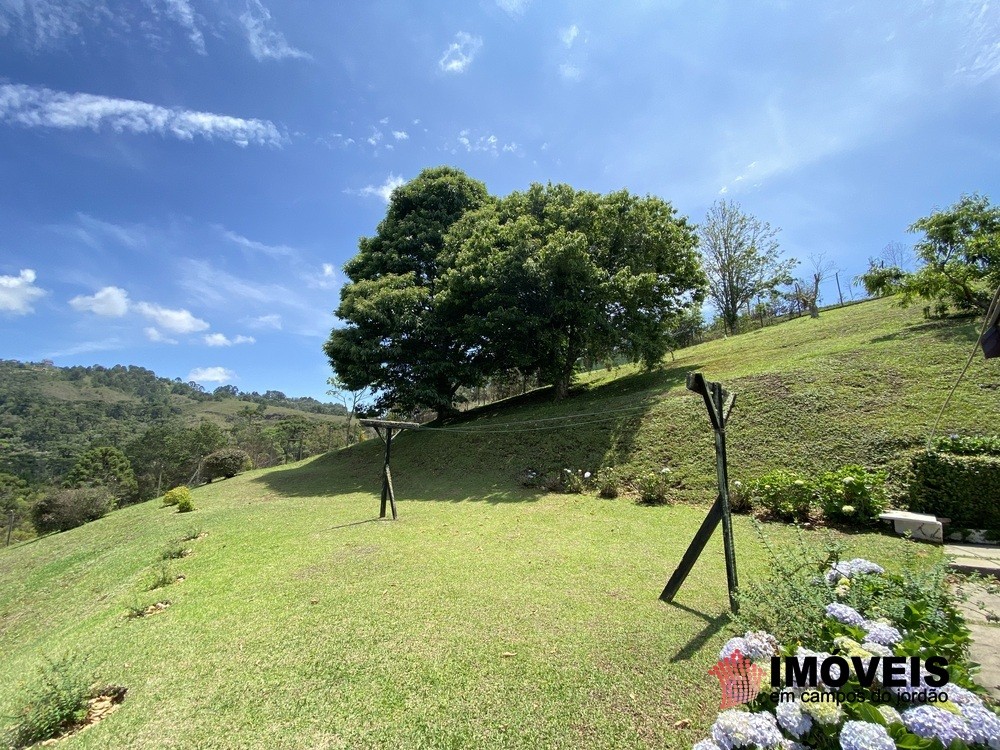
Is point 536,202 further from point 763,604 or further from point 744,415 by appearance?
point 763,604

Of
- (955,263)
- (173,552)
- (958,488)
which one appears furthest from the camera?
(955,263)

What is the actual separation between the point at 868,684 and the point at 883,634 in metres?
0.42

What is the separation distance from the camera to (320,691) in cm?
322

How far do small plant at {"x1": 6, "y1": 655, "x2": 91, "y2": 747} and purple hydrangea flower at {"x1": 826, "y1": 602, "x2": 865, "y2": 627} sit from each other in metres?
5.52

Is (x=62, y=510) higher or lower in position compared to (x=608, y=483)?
higher

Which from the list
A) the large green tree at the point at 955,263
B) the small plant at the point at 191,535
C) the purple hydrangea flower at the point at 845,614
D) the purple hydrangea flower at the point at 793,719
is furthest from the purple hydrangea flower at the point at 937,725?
the large green tree at the point at 955,263

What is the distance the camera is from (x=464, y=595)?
4836mm

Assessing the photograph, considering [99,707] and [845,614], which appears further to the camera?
[99,707]

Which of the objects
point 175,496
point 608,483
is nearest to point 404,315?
point 175,496

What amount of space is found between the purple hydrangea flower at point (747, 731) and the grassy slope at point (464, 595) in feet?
2.46

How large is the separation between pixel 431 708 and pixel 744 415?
32.4 ft

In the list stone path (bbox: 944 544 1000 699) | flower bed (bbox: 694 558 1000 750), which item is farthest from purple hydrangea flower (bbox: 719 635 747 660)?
stone path (bbox: 944 544 1000 699)

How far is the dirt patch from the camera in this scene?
3.08 metres

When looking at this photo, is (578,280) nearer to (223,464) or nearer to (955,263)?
(955,263)
